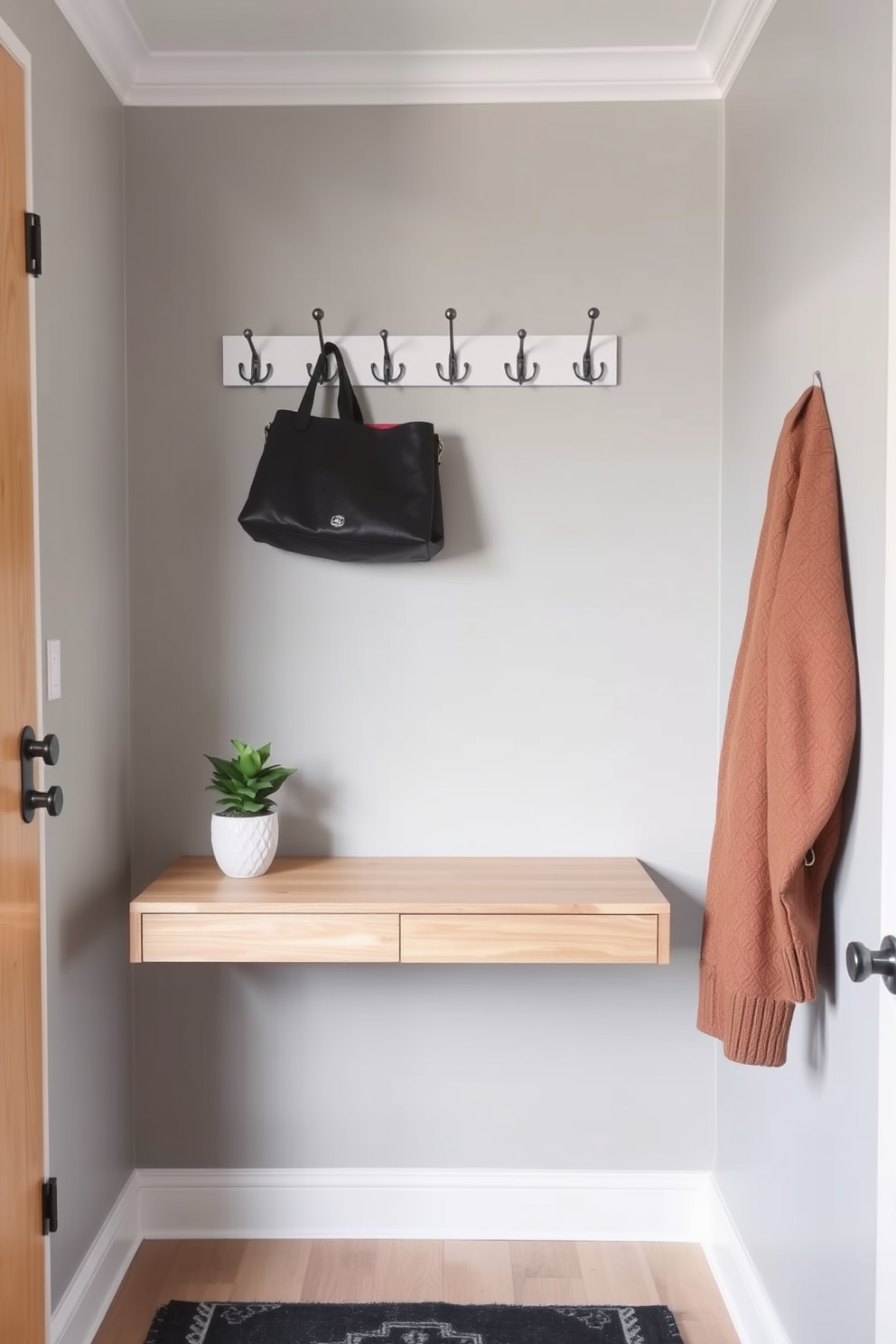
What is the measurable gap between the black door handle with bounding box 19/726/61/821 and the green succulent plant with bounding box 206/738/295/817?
470mm

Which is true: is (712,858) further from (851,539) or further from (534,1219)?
(534,1219)

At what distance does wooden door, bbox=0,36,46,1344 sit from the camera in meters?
1.58

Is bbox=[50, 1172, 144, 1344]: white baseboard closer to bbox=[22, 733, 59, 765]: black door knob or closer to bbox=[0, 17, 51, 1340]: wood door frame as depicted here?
bbox=[0, 17, 51, 1340]: wood door frame

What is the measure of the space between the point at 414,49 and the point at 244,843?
1.66 metres

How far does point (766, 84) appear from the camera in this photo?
1.91 metres

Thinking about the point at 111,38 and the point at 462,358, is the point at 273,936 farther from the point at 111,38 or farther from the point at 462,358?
the point at 111,38

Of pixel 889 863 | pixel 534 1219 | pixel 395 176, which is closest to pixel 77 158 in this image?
pixel 395 176

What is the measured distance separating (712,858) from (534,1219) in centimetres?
100

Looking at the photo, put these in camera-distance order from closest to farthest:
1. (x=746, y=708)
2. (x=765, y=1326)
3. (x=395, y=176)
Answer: (x=746, y=708)
(x=765, y=1326)
(x=395, y=176)

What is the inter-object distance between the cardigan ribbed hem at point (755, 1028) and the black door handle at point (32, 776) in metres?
1.13

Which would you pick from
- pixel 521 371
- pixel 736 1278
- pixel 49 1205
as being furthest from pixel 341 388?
pixel 736 1278

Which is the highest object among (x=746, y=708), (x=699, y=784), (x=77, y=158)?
(x=77, y=158)

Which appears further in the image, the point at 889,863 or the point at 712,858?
the point at 712,858

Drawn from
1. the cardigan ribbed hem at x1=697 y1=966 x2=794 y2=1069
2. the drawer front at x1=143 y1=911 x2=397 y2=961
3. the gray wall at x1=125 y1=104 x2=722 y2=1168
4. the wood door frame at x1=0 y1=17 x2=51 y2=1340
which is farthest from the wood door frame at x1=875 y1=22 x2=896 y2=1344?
the wood door frame at x1=0 y1=17 x2=51 y2=1340
